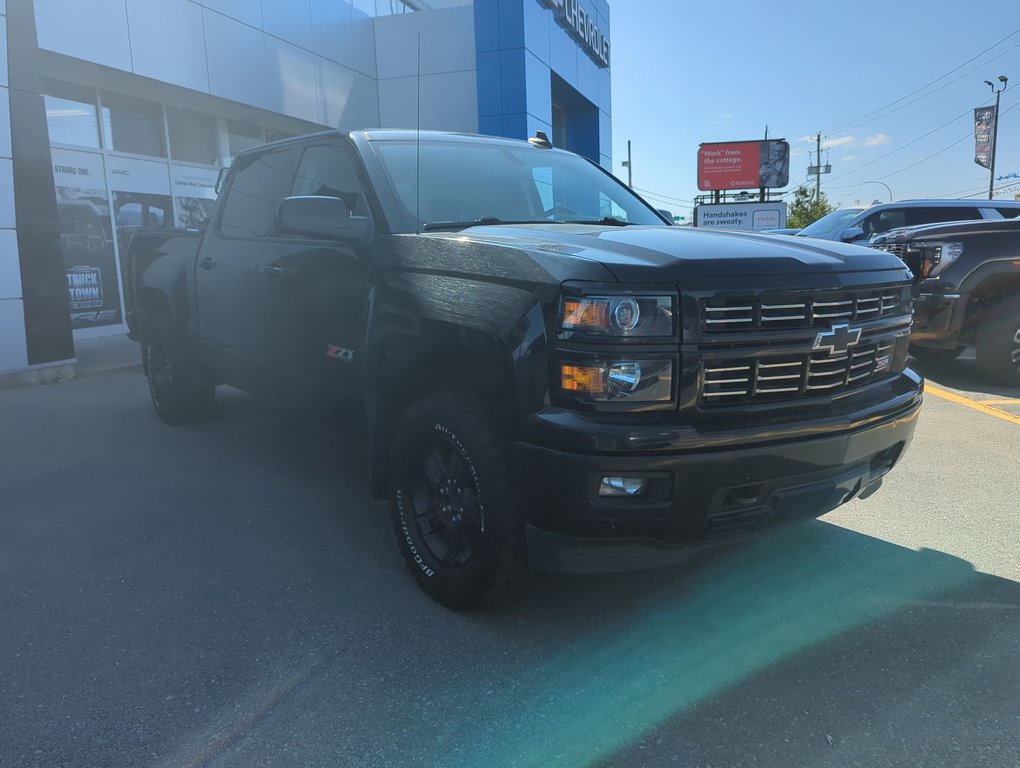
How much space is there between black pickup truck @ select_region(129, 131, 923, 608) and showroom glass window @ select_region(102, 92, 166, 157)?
9032 millimetres

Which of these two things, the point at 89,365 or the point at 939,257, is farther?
the point at 89,365

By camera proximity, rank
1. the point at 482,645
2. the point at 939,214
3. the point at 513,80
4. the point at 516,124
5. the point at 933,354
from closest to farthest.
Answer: the point at 482,645
the point at 933,354
the point at 939,214
the point at 513,80
the point at 516,124

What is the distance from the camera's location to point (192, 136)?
12.5 m

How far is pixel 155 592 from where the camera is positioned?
329 centimetres

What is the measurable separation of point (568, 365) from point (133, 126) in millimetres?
11428

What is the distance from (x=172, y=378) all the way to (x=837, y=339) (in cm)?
482

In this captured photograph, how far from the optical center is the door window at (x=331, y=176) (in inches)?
148

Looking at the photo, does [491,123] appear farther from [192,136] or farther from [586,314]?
[586,314]

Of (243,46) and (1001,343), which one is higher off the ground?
(243,46)

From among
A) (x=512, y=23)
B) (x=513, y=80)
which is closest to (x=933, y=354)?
(x=513, y=80)

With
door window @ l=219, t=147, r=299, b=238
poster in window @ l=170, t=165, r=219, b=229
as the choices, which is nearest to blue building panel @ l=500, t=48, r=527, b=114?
poster in window @ l=170, t=165, r=219, b=229

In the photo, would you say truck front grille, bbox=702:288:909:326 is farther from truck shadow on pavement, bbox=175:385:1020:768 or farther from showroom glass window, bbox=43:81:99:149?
showroom glass window, bbox=43:81:99:149

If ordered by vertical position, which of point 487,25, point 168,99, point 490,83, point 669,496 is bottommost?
point 669,496

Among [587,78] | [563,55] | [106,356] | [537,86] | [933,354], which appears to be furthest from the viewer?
[587,78]
